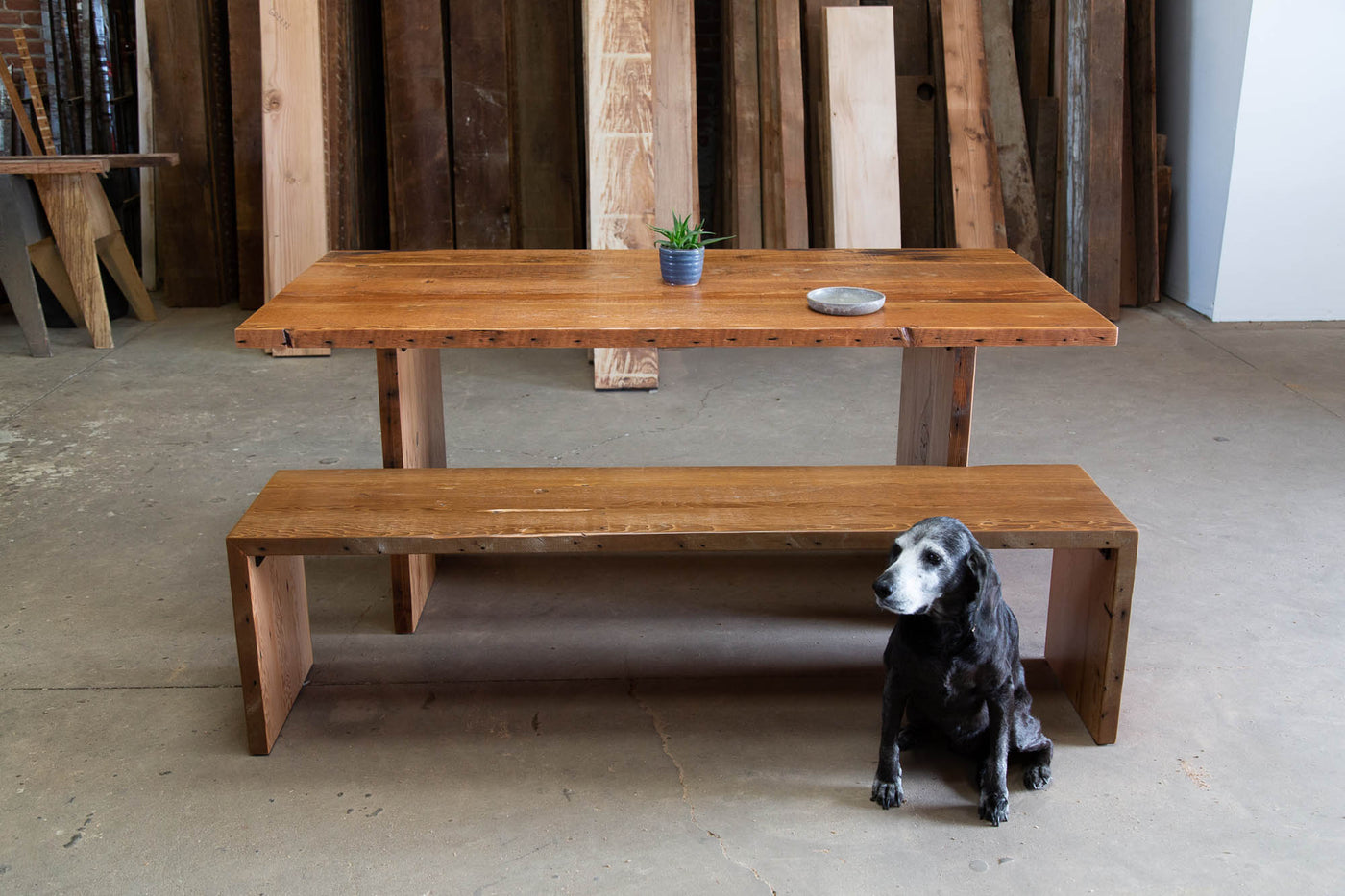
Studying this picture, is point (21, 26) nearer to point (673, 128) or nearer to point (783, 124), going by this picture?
point (673, 128)

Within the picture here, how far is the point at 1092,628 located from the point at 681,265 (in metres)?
1.22

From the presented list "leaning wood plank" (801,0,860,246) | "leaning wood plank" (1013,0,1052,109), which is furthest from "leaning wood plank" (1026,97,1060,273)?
"leaning wood plank" (801,0,860,246)

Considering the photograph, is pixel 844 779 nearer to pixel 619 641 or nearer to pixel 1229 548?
pixel 619 641

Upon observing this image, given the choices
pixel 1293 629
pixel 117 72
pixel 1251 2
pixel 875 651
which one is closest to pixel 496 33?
pixel 117 72

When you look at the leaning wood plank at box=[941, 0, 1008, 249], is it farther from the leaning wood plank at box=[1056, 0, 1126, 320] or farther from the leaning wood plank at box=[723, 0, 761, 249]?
the leaning wood plank at box=[723, 0, 761, 249]

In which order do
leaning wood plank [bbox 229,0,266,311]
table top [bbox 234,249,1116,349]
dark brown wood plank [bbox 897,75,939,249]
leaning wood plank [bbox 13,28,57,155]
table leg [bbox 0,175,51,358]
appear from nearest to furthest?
1. table top [bbox 234,249,1116,349]
2. table leg [bbox 0,175,51,358]
3. leaning wood plank [bbox 13,28,57,155]
4. leaning wood plank [bbox 229,0,266,311]
5. dark brown wood plank [bbox 897,75,939,249]

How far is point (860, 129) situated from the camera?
17.5 feet

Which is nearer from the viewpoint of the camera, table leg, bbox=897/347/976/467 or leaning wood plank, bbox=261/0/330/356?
table leg, bbox=897/347/976/467

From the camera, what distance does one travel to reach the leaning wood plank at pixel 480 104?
18.0ft

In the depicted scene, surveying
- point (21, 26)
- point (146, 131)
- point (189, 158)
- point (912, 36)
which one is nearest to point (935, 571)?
point (912, 36)

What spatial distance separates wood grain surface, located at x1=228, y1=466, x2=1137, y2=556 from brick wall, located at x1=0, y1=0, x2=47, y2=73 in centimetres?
447

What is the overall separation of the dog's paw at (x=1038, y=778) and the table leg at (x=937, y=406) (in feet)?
2.58

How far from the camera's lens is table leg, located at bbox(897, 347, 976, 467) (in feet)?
9.32

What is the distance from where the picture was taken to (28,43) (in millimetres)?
5930
